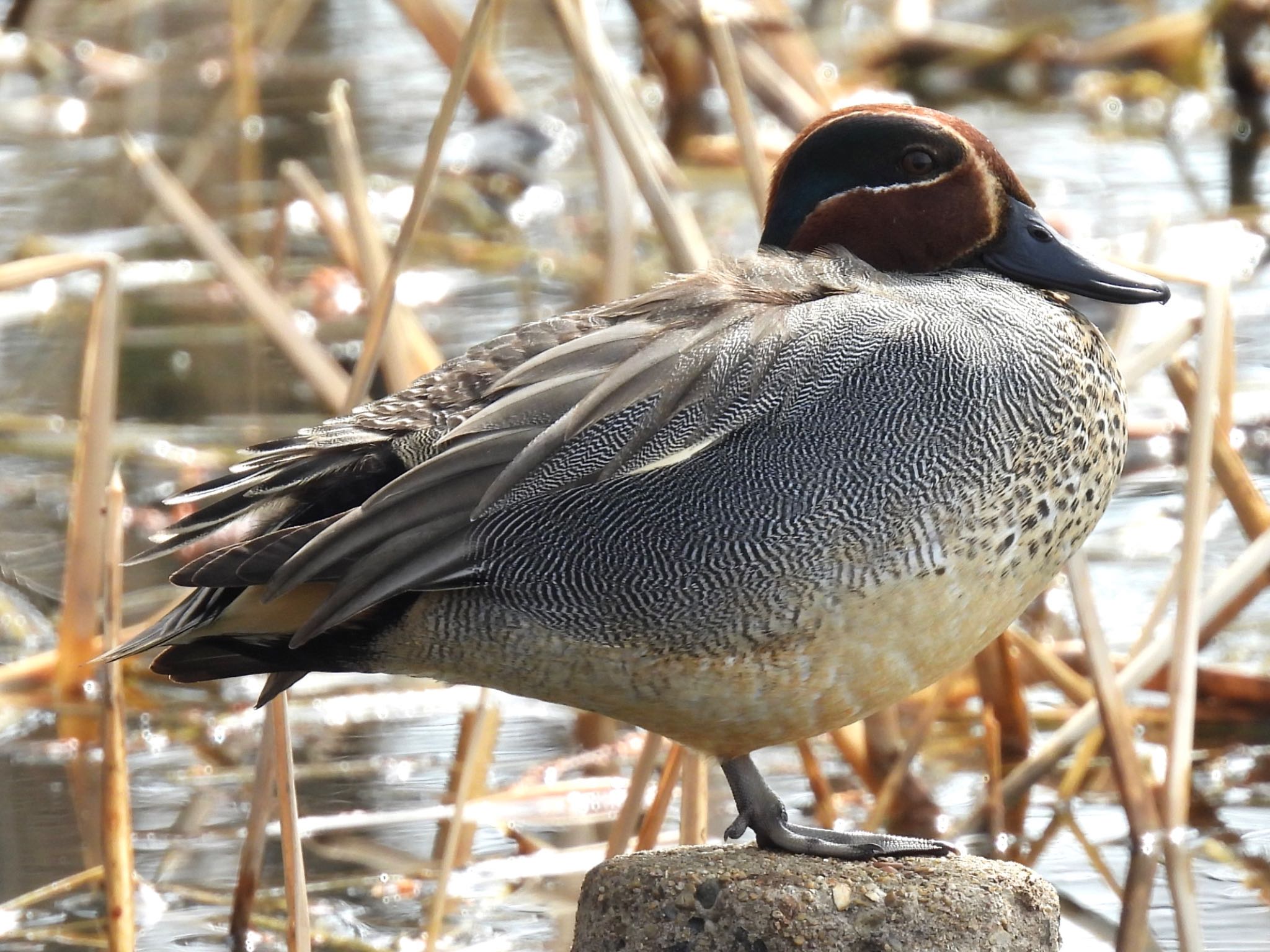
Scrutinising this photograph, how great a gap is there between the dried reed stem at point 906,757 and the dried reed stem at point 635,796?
0.61 metres

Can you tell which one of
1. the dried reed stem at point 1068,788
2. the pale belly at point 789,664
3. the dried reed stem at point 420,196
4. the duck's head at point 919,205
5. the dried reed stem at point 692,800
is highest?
the dried reed stem at point 420,196

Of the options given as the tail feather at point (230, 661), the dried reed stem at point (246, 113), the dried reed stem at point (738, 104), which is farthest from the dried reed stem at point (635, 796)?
the dried reed stem at point (246, 113)

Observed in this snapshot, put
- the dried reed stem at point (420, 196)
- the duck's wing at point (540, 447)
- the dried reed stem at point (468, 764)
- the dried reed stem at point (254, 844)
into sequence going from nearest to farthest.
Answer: the duck's wing at point (540, 447)
the dried reed stem at point (420, 196)
the dried reed stem at point (254, 844)
the dried reed stem at point (468, 764)

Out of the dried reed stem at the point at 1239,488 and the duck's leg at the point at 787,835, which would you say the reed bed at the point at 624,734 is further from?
the duck's leg at the point at 787,835

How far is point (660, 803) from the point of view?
3.53 m

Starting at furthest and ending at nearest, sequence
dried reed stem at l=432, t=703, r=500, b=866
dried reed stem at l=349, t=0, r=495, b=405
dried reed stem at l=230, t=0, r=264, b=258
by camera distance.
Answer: dried reed stem at l=230, t=0, r=264, b=258 < dried reed stem at l=432, t=703, r=500, b=866 < dried reed stem at l=349, t=0, r=495, b=405

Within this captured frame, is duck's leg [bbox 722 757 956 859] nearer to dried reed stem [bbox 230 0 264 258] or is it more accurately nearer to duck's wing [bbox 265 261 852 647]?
duck's wing [bbox 265 261 852 647]

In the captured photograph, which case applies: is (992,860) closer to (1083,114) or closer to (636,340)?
(636,340)

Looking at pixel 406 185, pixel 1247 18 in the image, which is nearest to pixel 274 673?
pixel 406 185

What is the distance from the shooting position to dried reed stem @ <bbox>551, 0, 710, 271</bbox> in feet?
11.6

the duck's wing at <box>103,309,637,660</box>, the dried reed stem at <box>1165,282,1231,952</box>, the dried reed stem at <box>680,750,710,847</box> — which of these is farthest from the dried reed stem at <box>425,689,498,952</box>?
the dried reed stem at <box>1165,282,1231,952</box>

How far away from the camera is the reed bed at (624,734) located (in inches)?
136

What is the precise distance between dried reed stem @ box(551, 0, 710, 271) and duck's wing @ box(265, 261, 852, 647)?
2.34ft

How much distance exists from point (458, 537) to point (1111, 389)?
3.31 ft
